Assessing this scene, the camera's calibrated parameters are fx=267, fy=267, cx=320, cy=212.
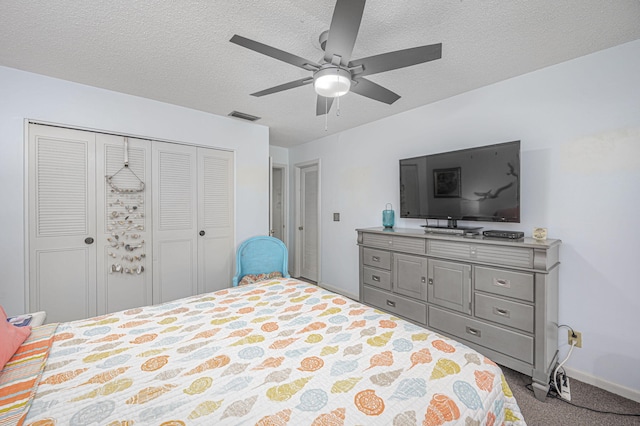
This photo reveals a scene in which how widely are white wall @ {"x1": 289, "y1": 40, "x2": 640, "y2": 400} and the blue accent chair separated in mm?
2343

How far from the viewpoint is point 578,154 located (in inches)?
83.0

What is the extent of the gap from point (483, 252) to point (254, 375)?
197 cm

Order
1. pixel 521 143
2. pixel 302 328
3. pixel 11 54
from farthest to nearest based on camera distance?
pixel 521 143 → pixel 11 54 → pixel 302 328

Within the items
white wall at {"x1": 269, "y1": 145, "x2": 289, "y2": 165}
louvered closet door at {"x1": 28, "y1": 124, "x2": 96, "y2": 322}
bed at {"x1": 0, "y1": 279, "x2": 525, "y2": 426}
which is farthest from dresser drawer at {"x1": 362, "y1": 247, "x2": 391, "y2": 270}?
louvered closet door at {"x1": 28, "y1": 124, "x2": 96, "y2": 322}

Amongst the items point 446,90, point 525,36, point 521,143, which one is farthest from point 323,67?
point 521,143

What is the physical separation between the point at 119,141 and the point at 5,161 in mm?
829

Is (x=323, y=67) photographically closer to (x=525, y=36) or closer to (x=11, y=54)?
(x=525, y=36)

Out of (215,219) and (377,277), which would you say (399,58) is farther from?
(215,219)

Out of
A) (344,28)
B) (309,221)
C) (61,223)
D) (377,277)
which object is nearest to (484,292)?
(377,277)

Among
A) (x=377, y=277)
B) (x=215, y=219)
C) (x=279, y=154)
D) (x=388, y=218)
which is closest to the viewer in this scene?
(x=377, y=277)

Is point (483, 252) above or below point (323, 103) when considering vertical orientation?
below

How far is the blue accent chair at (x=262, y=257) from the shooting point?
3248mm

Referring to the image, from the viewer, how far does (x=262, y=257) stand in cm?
333

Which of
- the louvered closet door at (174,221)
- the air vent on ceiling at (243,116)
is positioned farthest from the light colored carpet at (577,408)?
the air vent on ceiling at (243,116)
